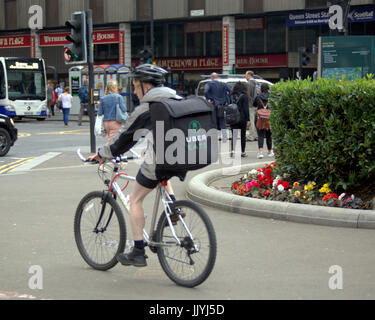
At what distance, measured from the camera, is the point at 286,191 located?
8.38 meters

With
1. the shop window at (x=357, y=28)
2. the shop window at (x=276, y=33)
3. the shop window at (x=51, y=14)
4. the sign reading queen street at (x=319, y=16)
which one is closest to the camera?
the sign reading queen street at (x=319, y=16)

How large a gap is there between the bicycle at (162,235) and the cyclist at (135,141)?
0.08 meters

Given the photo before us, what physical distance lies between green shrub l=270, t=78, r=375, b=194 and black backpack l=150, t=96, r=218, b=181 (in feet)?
10.6

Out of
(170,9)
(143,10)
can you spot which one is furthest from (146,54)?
(143,10)

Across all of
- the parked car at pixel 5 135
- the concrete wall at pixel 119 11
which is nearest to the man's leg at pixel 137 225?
the parked car at pixel 5 135

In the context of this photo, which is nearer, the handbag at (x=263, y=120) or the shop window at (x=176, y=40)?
the handbag at (x=263, y=120)

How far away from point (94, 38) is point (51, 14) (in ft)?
11.1

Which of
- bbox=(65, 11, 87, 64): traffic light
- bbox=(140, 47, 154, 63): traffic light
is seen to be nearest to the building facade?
bbox=(140, 47, 154, 63): traffic light

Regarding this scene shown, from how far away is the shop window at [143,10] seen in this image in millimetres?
40062

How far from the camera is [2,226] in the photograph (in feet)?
24.8

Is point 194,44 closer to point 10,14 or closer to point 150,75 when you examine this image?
point 10,14

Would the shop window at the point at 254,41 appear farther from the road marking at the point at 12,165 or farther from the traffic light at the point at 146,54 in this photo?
the road marking at the point at 12,165

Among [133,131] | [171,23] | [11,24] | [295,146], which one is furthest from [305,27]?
[133,131]

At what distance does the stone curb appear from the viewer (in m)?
7.14
